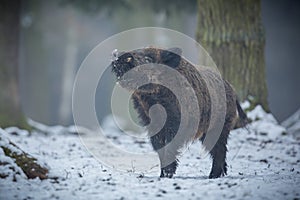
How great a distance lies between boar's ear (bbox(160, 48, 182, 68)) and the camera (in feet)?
22.7

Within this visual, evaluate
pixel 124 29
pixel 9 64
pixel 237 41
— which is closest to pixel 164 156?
pixel 237 41

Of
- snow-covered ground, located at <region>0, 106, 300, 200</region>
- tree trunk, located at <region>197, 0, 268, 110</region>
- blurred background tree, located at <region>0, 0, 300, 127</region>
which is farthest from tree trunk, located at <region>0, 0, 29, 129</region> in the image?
tree trunk, located at <region>197, 0, 268, 110</region>

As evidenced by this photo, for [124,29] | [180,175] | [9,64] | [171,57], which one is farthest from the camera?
[124,29]

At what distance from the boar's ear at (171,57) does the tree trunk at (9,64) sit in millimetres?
6281

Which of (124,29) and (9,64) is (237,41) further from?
(124,29)

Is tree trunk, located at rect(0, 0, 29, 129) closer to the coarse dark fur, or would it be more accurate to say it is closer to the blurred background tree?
the blurred background tree

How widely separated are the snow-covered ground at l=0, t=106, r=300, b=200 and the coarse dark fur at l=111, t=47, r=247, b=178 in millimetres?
339

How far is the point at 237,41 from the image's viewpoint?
35.8 feet

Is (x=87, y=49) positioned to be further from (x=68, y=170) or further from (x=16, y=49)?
(x=68, y=170)

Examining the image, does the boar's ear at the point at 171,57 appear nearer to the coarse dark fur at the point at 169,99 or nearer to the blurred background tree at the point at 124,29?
the coarse dark fur at the point at 169,99

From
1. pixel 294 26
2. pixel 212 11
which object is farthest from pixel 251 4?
pixel 294 26

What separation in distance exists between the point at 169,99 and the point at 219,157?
1.19m

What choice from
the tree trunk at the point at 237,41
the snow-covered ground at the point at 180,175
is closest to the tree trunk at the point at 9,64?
the snow-covered ground at the point at 180,175

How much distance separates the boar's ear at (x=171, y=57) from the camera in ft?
22.7
